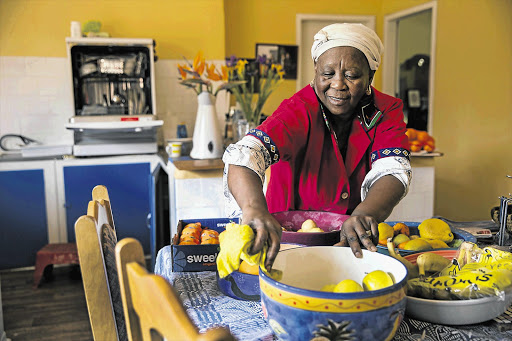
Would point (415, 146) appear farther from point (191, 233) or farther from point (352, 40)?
point (191, 233)

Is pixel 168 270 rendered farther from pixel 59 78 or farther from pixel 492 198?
pixel 492 198

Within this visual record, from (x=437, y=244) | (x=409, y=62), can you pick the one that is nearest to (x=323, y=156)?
(x=437, y=244)

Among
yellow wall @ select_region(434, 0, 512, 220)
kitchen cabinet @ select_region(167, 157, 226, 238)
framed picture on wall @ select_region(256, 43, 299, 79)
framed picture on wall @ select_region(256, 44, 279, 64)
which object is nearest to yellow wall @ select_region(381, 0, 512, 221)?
yellow wall @ select_region(434, 0, 512, 220)

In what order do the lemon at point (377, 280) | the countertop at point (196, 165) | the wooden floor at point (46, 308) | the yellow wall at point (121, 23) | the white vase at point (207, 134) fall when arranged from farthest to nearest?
the yellow wall at point (121, 23)
the white vase at point (207, 134)
the countertop at point (196, 165)
the wooden floor at point (46, 308)
the lemon at point (377, 280)

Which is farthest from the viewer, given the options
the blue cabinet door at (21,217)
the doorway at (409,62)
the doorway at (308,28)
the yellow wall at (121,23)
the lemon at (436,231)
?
the doorway at (308,28)

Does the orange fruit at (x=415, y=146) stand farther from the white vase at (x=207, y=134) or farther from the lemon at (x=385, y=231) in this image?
the lemon at (x=385, y=231)

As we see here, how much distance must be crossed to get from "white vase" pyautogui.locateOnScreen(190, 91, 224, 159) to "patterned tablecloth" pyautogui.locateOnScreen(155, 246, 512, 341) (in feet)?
6.60

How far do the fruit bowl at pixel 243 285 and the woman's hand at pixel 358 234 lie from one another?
0.11m

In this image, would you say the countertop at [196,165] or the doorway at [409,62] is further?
the doorway at [409,62]

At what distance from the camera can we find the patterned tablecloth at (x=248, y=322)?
0.84 metres

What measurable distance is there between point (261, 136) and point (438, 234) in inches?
21.3

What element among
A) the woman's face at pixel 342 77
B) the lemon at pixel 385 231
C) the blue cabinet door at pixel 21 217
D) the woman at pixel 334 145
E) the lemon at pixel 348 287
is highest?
the woman's face at pixel 342 77

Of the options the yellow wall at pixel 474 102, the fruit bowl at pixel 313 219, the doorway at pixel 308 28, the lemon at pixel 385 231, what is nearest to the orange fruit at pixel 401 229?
the lemon at pixel 385 231

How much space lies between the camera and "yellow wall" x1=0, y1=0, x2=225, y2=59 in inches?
161
